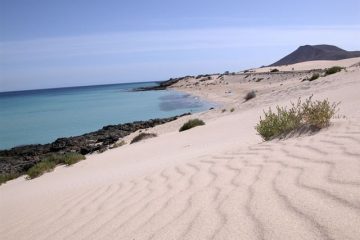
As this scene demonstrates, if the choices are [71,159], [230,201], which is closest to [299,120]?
[230,201]

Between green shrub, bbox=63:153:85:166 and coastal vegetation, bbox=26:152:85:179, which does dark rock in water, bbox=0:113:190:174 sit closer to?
coastal vegetation, bbox=26:152:85:179

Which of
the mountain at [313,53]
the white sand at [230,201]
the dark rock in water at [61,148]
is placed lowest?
the dark rock in water at [61,148]

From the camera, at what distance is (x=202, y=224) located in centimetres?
277

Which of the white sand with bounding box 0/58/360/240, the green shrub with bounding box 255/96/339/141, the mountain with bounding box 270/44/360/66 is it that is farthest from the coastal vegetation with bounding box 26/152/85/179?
the mountain with bounding box 270/44/360/66

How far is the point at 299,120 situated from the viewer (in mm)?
6160

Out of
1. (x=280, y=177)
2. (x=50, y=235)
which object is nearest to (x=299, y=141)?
(x=280, y=177)

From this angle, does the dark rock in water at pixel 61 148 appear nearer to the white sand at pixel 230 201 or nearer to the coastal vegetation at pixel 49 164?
the coastal vegetation at pixel 49 164

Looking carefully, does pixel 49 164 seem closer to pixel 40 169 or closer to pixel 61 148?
pixel 40 169

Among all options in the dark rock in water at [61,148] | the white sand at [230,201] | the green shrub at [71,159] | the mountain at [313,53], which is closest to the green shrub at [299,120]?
the white sand at [230,201]

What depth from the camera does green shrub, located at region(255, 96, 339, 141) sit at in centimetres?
570

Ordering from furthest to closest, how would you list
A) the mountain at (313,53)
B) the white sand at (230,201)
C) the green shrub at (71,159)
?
1. the mountain at (313,53)
2. the green shrub at (71,159)
3. the white sand at (230,201)

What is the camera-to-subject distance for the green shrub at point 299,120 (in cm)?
570

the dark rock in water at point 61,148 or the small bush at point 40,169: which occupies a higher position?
the small bush at point 40,169

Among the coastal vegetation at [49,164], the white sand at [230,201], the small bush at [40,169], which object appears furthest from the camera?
the coastal vegetation at [49,164]
